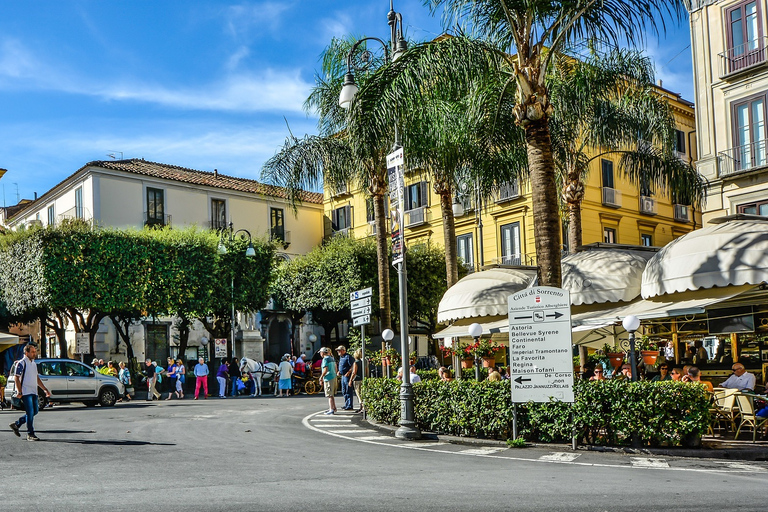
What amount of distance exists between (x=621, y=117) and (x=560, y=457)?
13.0 m

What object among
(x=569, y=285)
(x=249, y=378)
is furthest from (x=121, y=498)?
(x=249, y=378)

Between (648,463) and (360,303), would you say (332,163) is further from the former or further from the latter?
(648,463)

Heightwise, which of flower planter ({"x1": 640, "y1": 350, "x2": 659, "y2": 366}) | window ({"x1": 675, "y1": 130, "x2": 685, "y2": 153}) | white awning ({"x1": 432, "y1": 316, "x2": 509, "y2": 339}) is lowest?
flower planter ({"x1": 640, "y1": 350, "x2": 659, "y2": 366})

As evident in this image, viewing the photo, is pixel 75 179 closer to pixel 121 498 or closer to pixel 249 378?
pixel 249 378

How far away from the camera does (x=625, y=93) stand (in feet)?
72.4

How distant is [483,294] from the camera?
19.8 m

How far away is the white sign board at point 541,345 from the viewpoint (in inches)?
487

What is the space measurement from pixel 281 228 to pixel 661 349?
3232cm

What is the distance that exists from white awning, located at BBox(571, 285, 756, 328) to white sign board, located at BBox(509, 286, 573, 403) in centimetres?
260

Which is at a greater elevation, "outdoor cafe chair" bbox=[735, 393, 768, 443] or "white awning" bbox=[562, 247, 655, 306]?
"white awning" bbox=[562, 247, 655, 306]

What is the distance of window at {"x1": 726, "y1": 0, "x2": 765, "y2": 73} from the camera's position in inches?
979

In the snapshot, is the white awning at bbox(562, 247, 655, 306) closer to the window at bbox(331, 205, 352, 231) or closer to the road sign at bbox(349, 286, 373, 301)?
the road sign at bbox(349, 286, 373, 301)

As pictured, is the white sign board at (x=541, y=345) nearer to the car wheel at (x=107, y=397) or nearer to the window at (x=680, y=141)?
the car wheel at (x=107, y=397)

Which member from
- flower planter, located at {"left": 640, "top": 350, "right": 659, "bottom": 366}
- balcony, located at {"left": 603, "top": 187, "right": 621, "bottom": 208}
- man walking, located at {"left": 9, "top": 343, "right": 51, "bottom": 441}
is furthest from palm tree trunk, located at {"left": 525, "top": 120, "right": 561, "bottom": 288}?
balcony, located at {"left": 603, "top": 187, "right": 621, "bottom": 208}
